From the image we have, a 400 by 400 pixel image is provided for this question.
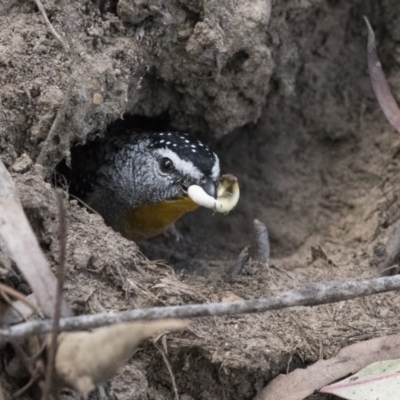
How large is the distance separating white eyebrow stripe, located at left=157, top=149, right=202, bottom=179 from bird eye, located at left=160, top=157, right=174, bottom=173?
0.02 m

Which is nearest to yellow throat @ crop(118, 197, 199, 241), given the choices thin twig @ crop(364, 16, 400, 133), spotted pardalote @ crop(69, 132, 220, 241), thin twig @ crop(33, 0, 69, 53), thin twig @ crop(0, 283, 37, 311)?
spotted pardalote @ crop(69, 132, 220, 241)

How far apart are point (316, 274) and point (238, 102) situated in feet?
3.74

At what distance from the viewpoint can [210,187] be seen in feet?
11.5

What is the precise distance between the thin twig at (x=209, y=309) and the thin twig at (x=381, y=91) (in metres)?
1.53

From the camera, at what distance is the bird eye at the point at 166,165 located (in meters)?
3.74

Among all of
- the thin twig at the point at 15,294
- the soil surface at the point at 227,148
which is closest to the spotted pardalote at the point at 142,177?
the soil surface at the point at 227,148

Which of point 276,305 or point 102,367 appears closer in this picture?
point 102,367

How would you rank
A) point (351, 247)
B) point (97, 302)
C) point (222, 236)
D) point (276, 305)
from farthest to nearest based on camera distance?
point (222, 236) < point (351, 247) < point (97, 302) < point (276, 305)

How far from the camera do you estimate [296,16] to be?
13.6 ft

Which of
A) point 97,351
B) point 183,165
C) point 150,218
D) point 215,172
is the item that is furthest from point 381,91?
point 97,351

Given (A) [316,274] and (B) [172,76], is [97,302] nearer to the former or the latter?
(A) [316,274]

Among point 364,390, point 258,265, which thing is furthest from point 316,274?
point 364,390

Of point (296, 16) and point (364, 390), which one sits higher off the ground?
point (296, 16)

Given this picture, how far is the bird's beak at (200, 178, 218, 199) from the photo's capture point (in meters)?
3.45
